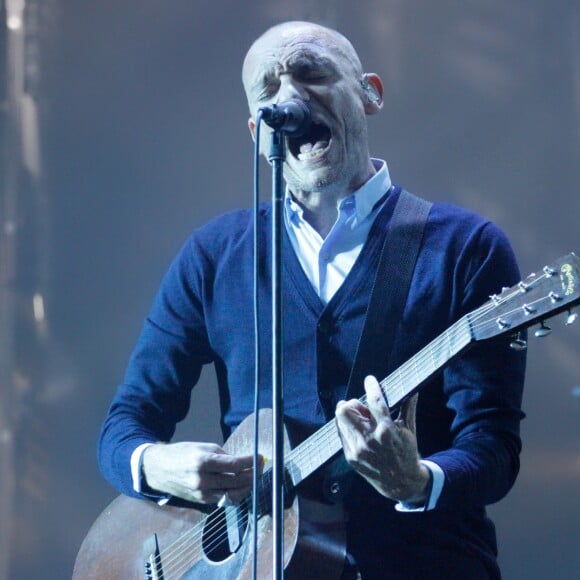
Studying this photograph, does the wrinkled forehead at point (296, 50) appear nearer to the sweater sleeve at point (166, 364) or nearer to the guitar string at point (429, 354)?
the sweater sleeve at point (166, 364)

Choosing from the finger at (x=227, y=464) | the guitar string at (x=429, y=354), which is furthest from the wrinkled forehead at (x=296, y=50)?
the finger at (x=227, y=464)

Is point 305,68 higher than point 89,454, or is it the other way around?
point 305,68

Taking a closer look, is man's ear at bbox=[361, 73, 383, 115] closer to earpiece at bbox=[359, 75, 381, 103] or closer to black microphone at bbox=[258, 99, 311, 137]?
earpiece at bbox=[359, 75, 381, 103]

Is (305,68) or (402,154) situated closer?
(305,68)

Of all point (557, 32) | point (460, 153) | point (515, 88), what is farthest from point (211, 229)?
point (557, 32)

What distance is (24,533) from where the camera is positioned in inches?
112

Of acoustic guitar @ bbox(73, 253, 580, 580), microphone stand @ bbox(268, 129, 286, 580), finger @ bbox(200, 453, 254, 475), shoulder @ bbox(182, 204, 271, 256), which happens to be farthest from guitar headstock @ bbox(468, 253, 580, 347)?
shoulder @ bbox(182, 204, 271, 256)

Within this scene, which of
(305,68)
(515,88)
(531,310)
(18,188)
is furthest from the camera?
(18,188)

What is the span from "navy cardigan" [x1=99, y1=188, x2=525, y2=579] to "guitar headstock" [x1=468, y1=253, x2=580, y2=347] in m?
0.20

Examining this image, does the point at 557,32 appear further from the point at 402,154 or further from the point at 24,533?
the point at 24,533

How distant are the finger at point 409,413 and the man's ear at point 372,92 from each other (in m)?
0.84

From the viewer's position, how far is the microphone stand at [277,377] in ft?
5.13

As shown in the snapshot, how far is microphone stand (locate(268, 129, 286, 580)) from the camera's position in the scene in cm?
156

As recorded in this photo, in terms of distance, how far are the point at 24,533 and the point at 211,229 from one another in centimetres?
105
